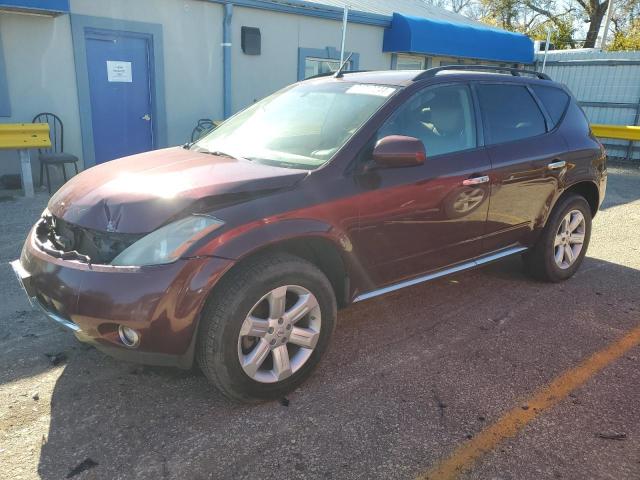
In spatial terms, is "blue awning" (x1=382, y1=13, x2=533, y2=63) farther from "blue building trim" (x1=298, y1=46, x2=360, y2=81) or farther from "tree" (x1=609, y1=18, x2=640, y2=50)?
"tree" (x1=609, y1=18, x2=640, y2=50)

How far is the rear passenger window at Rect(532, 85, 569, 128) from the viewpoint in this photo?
4.47 metres

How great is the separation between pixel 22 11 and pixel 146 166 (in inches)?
232

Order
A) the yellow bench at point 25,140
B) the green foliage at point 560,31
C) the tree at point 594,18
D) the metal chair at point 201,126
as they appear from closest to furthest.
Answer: the yellow bench at point 25,140
the metal chair at point 201,126
the green foliage at point 560,31
the tree at point 594,18

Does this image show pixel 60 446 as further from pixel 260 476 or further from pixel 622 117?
pixel 622 117

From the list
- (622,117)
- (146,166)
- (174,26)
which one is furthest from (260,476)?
(622,117)

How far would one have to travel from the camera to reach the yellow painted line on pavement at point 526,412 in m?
2.43

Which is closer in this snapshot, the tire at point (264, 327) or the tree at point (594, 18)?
the tire at point (264, 327)

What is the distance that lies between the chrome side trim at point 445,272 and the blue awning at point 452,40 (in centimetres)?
859

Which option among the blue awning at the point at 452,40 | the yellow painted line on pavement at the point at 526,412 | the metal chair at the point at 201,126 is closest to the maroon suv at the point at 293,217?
the yellow painted line on pavement at the point at 526,412

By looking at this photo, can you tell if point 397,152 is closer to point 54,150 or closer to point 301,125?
point 301,125

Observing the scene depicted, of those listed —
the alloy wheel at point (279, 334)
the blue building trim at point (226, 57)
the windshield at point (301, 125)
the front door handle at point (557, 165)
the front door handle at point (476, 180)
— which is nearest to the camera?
the alloy wheel at point (279, 334)

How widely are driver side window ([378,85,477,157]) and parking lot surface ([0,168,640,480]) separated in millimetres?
1265

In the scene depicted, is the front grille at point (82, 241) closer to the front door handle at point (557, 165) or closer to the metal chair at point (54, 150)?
the front door handle at point (557, 165)

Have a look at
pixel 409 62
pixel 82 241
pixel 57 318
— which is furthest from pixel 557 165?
Result: pixel 409 62
